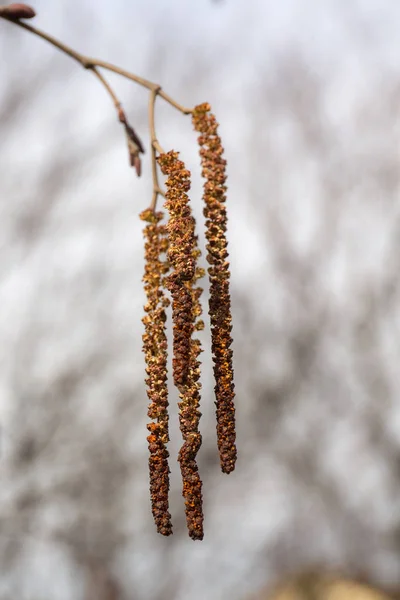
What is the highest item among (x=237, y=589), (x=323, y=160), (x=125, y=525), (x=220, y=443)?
(x=323, y=160)

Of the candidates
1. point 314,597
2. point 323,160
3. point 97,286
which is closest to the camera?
point 314,597

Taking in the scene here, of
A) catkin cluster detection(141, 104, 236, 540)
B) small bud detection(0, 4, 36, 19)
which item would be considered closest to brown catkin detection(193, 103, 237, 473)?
catkin cluster detection(141, 104, 236, 540)

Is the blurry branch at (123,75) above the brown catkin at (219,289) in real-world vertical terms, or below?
above

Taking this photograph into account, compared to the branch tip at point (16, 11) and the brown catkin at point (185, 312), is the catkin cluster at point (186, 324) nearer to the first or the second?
the brown catkin at point (185, 312)

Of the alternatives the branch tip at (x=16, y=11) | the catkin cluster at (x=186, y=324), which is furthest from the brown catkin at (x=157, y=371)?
the branch tip at (x=16, y=11)

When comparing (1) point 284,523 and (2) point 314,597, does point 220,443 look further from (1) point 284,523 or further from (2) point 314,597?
(1) point 284,523

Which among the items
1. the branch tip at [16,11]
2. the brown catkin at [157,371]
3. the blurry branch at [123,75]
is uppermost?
the branch tip at [16,11]

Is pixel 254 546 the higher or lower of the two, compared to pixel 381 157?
lower

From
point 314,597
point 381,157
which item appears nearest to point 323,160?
point 381,157
